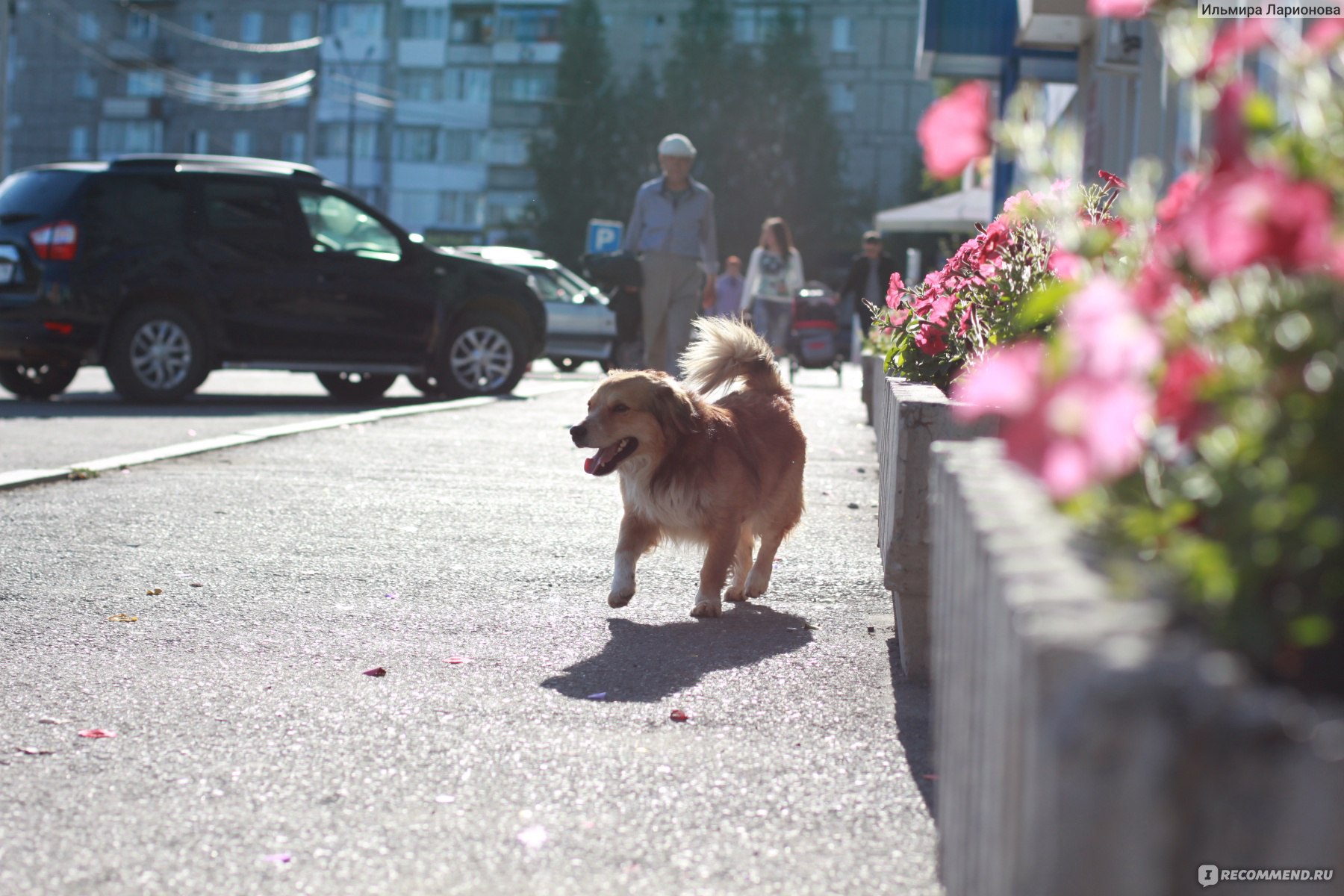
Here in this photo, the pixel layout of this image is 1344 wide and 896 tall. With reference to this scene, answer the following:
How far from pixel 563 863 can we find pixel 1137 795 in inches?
59.9

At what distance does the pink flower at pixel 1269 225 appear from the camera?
1479 millimetres

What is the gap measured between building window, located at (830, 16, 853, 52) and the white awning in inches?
1992

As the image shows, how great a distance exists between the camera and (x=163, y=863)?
2838mm

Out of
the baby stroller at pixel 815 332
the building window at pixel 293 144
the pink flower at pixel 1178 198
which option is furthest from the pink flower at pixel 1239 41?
the building window at pixel 293 144

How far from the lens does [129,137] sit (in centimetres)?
8025

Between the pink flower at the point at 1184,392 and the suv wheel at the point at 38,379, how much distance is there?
13.6 meters

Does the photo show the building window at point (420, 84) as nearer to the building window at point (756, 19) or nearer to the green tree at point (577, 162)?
the green tree at point (577, 162)

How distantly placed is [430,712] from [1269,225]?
2.83 meters

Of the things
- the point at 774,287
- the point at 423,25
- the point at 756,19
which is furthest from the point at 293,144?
the point at 774,287

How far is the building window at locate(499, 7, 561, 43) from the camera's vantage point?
79312mm

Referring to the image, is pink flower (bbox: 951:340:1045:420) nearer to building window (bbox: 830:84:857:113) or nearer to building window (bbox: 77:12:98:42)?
building window (bbox: 830:84:857:113)

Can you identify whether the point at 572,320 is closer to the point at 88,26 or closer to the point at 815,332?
the point at 815,332

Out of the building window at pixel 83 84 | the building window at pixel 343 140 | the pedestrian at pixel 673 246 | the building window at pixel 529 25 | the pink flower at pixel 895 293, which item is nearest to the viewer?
the pink flower at pixel 895 293

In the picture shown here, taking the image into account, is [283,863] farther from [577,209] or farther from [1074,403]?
[577,209]
